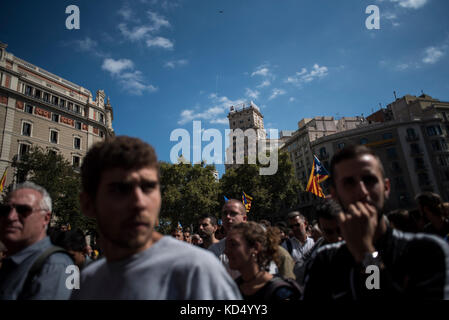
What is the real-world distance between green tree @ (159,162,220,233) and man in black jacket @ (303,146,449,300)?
30.9 metres

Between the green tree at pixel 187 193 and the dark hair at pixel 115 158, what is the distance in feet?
102

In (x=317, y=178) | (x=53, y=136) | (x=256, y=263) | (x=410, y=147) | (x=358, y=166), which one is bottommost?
(x=256, y=263)

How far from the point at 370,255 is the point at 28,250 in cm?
249

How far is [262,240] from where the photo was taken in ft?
8.92

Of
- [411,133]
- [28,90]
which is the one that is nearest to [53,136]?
[28,90]

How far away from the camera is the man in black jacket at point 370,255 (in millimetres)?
1128

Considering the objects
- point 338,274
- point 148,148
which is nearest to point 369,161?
point 338,274

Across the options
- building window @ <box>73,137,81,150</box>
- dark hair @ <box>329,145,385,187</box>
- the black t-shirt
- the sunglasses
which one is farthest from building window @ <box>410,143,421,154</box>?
building window @ <box>73,137,81,150</box>

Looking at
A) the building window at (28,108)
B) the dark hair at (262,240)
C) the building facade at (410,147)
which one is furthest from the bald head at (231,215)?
the building facade at (410,147)

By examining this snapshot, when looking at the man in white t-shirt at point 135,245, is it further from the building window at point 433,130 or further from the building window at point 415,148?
the building window at point 433,130

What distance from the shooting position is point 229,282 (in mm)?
1018

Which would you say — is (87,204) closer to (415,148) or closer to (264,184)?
(264,184)

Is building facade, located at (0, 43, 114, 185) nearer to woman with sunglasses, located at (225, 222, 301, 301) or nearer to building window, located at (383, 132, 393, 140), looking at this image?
woman with sunglasses, located at (225, 222, 301, 301)

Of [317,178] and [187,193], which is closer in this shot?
[317,178]
